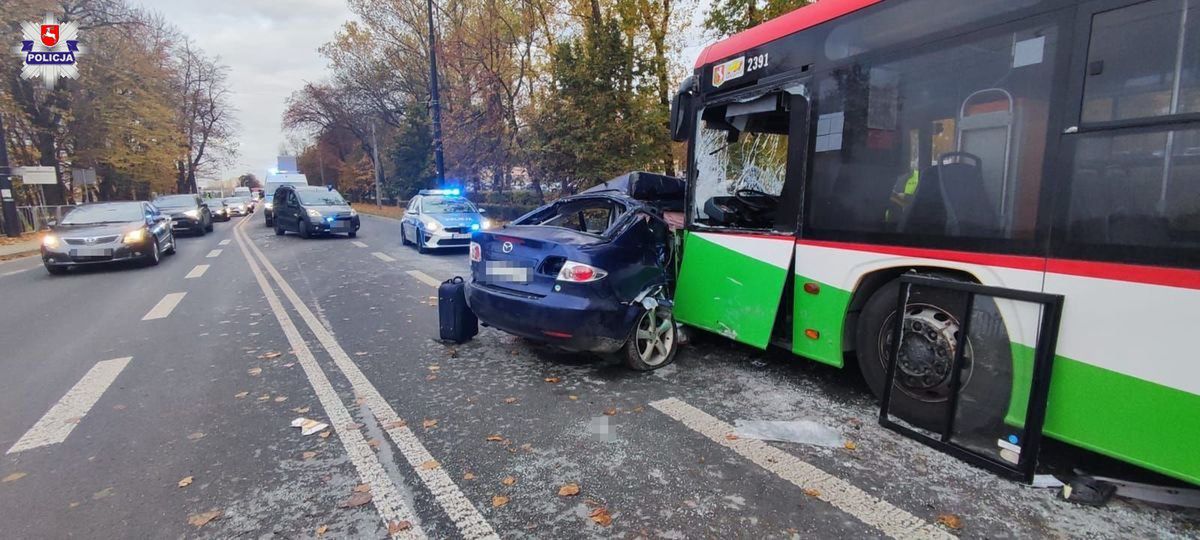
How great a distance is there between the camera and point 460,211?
15773 millimetres

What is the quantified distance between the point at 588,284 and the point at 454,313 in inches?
81.4

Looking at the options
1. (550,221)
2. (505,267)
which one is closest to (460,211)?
(550,221)

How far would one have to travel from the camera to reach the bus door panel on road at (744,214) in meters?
4.46

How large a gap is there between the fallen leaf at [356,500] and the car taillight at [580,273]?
7.28 ft

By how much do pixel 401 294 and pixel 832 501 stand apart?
24.7 ft

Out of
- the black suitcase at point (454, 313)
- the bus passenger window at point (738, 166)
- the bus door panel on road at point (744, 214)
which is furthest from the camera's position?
the black suitcase at point (454, 313)

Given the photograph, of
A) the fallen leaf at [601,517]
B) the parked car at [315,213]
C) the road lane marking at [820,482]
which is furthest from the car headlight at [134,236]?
the fallen leaf at [601,517]

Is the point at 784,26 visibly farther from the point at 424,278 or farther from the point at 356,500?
the point at 424,278

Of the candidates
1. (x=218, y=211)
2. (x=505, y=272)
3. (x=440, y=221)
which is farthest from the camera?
(x=218, y=211)

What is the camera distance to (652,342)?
5152 millimetres

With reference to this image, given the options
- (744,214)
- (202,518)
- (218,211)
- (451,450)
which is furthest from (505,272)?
(218,211)

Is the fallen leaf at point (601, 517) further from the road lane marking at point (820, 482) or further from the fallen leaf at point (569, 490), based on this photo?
the road lane marking at point (820, 482)

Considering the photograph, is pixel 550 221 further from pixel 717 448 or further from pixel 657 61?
pixel 657 61

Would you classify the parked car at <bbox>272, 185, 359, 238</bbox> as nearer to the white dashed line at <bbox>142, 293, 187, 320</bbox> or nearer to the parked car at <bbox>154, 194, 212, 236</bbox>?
the parked car at <bbox>154, 194, 212, 236</bbox>
